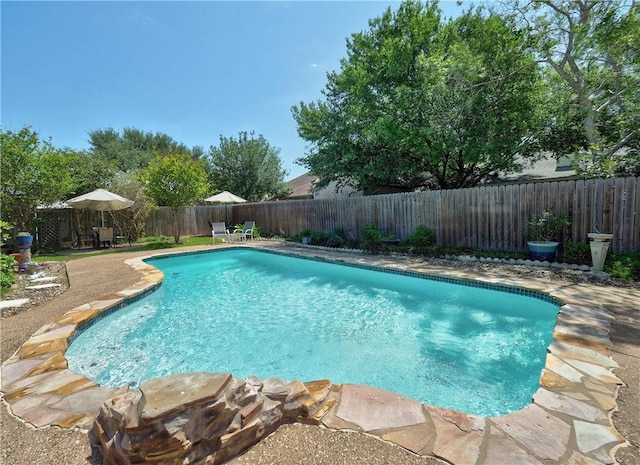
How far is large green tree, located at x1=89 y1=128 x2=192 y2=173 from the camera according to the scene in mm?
19000

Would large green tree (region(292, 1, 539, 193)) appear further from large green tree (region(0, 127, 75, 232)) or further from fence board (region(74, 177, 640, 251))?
large green tree (region(0, 127, 75, 232))

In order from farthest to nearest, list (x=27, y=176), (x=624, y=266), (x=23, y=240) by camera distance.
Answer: (x=27, y=176) → (x=23, y=240) → (x=624, y=266)

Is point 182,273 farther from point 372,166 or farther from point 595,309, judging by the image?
point 595,309

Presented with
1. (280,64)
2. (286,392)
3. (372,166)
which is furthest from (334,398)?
(280,64)

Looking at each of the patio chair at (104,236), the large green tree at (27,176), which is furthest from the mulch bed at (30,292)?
the patio chair at (104,236)

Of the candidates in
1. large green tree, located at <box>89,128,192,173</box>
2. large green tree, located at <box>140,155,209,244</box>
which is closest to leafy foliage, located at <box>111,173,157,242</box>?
large green tree, located at <box>140,155,209,244</box>

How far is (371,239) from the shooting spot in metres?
8.55

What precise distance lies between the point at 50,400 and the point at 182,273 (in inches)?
226

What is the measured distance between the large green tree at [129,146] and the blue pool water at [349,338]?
16.2 meters

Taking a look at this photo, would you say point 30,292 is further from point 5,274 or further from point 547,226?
point 547,226

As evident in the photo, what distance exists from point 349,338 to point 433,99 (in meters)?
7.23

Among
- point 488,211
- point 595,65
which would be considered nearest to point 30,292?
point 488,211

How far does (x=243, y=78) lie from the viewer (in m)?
12.2

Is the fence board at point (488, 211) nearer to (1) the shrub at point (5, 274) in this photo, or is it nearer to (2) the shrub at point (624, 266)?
(2) the shrub at point (624, 266)
